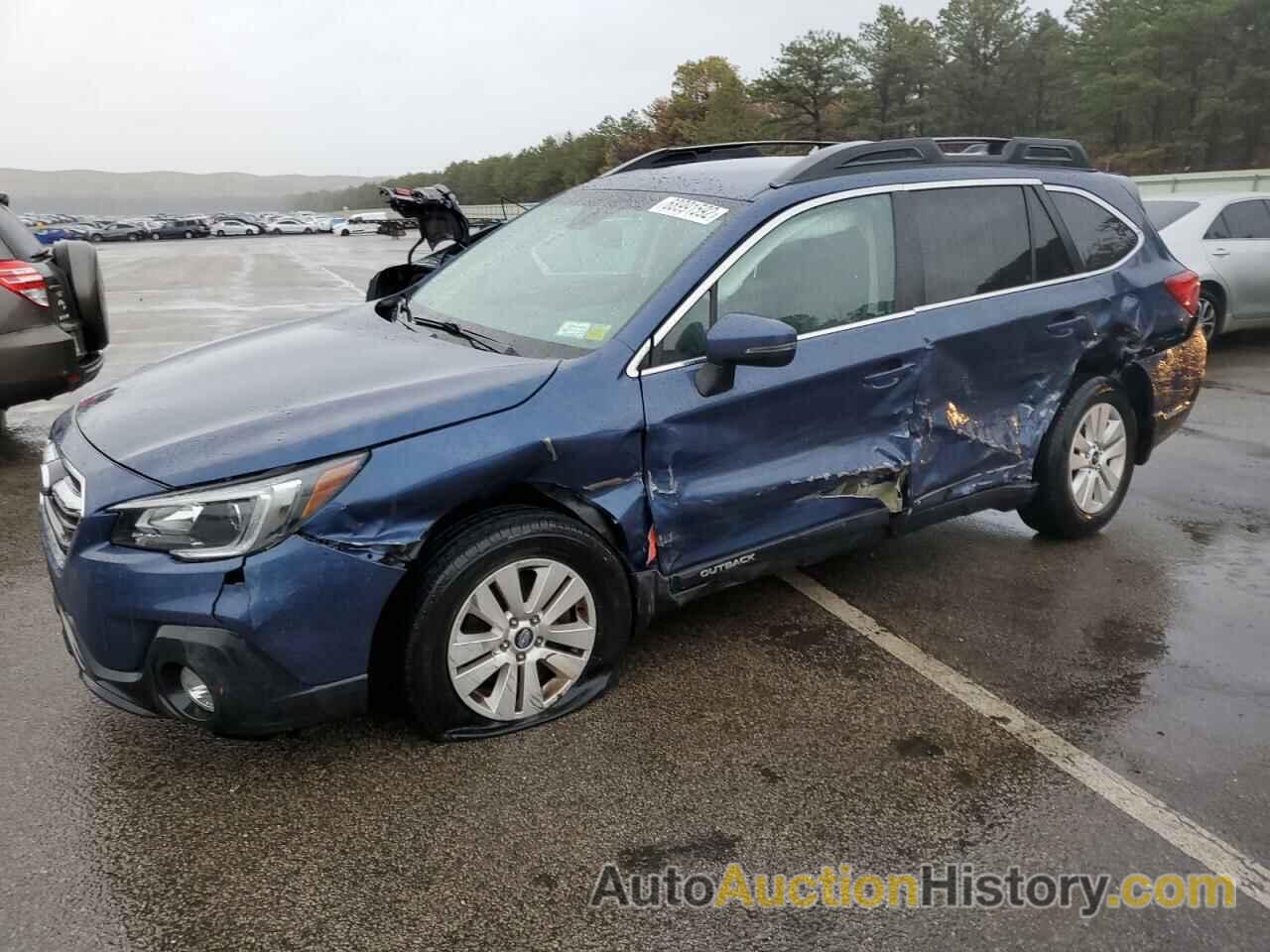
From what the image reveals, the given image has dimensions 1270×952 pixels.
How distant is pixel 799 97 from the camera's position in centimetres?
7912

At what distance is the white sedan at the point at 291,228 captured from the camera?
76.4 metres

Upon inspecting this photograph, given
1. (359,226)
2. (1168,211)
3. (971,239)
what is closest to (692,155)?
(971,239)

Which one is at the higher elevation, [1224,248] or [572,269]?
[572,269]

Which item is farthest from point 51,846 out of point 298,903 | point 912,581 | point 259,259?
point 259,259

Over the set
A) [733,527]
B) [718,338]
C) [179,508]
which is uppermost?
[718,338]

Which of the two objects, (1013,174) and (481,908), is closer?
(481,908)

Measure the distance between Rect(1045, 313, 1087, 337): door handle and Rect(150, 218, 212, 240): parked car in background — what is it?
72.8 metres

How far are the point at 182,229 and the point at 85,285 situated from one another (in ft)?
233

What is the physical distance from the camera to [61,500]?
2936mm

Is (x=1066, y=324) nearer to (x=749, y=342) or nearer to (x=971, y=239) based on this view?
(x=971, y=239)

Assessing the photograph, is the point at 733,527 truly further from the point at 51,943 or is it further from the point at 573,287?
the point at 51,943

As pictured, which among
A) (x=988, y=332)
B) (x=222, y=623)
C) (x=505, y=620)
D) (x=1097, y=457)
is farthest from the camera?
(x=1097, y=457)

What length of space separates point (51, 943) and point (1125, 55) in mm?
69793

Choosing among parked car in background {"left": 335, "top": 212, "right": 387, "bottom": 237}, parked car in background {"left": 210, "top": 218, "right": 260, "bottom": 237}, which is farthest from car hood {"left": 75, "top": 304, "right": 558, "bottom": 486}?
parked car in background {"left": 210, "top": 218, "right": 260, "bottom": 237}
